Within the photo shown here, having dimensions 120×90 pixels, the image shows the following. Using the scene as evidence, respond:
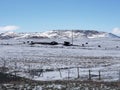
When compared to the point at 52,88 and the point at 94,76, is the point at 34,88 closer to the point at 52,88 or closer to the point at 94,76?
the point at 52,88

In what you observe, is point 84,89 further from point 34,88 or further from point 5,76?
point 5,76

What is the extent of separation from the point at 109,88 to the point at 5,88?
612cm

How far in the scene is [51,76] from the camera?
31656 millimetres

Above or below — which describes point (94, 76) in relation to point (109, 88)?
below

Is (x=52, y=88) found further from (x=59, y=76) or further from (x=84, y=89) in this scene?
(x=59, y=76)

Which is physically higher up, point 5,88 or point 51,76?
point 5,88

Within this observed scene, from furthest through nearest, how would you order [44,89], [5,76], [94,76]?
[94,76], [5,76], [44,89]

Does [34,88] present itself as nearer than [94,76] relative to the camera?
Yes

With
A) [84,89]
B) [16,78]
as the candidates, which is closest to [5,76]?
[16,78]

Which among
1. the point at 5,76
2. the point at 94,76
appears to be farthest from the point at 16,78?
the point at 94,76

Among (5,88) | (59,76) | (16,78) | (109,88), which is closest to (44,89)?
(5,88)

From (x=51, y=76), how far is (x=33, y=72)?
2461 mm

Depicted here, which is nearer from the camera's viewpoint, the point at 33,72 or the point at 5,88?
the point at 5,88

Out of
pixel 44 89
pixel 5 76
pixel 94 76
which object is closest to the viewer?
pixel 44 89
